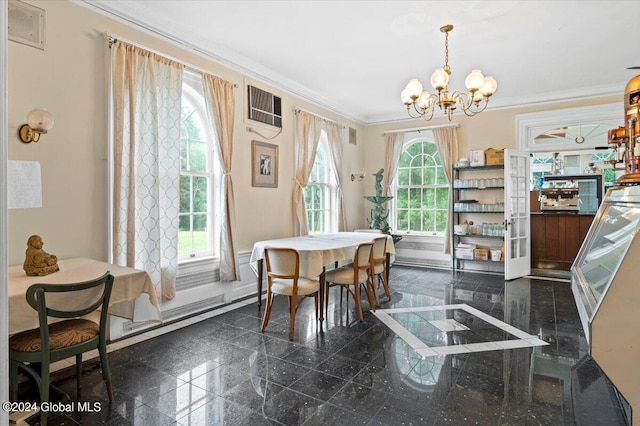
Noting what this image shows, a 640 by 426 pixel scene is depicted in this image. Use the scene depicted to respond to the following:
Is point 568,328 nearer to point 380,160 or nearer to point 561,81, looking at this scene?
point 561,81

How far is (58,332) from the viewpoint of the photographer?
2129mm

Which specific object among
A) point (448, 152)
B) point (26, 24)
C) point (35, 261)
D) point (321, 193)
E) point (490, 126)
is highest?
point (490, 126)

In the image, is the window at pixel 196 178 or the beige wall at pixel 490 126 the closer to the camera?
the window at pixel 196 178

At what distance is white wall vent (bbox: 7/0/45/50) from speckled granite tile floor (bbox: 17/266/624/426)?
2516 millimetres

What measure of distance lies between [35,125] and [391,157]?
19.3 ft

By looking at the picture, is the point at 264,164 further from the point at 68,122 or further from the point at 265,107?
the point at 68,122

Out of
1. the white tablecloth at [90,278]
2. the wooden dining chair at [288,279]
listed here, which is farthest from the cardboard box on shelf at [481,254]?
the white tablecloth at [90,278]

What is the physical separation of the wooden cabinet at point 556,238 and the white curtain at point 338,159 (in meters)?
3.87

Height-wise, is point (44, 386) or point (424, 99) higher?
point (424, 99)

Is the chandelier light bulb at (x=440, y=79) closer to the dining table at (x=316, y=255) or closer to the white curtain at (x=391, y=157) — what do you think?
the dining table at (x=316, y=255)

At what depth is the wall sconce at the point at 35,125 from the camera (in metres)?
2.53

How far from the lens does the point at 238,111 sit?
4480mm

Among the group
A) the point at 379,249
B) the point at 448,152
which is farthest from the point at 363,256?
the point at 448,152

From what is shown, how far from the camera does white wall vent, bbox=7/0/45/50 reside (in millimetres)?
2553
